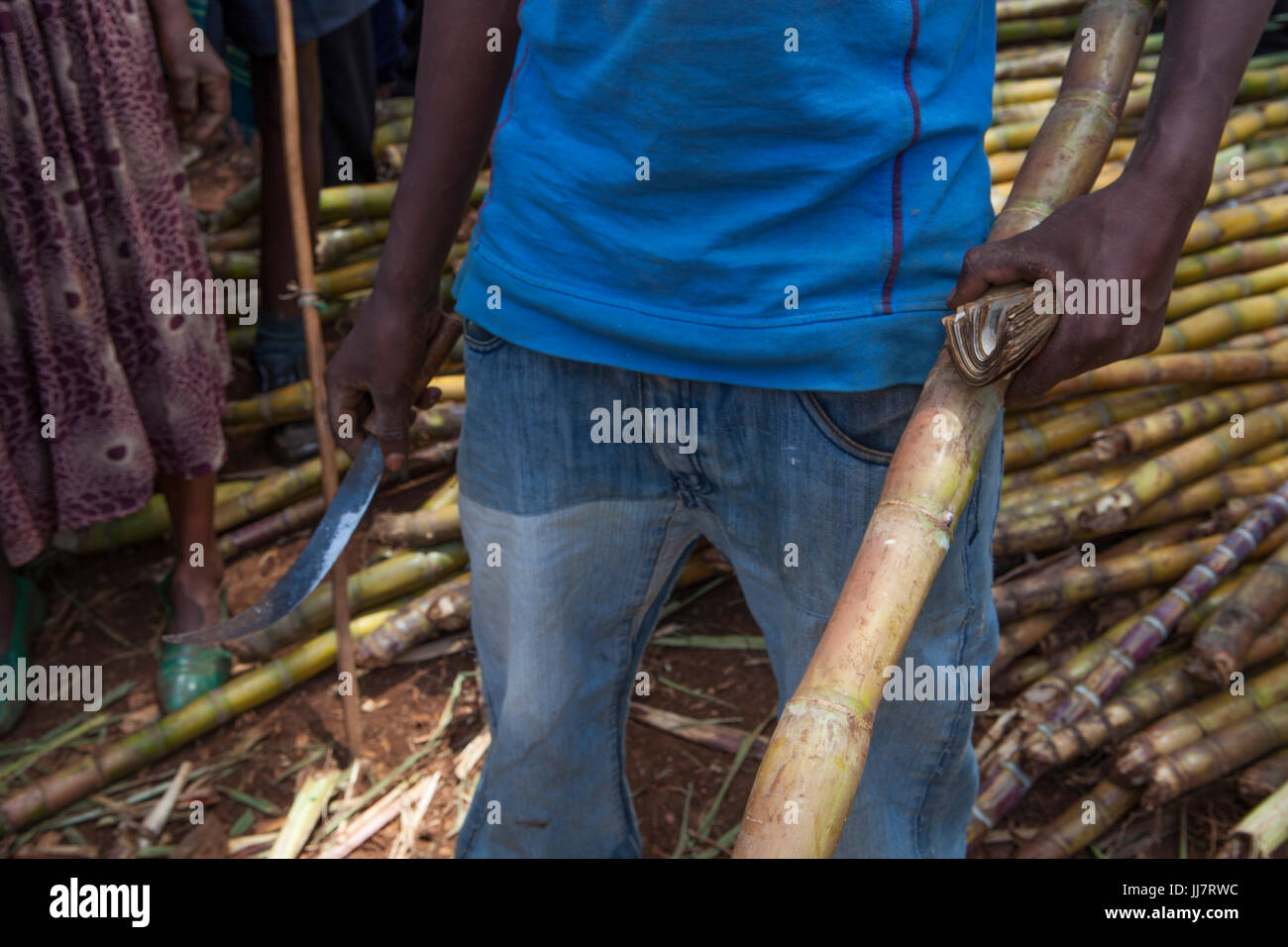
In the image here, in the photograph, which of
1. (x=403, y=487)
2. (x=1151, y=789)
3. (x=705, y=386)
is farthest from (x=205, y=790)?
(x=1151, y=789)

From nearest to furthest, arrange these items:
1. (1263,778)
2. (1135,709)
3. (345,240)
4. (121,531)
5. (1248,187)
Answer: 1. (1263,778)
2. (1135,709)
3. (121,531)
4. (1248,187)
5. (345,240)

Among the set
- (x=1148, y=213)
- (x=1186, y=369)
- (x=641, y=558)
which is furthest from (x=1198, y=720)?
(x=1148, y=213)

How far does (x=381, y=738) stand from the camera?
2.71 metres

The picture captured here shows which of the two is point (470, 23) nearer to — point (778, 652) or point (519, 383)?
point (519, 383)

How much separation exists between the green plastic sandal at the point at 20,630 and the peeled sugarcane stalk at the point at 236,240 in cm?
116

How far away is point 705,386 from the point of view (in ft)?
4.29

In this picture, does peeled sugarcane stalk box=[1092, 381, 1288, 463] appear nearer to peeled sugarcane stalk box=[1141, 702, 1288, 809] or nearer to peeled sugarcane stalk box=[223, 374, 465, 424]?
peeled sugarcane stalk box=[1141, 702, 1288, 809]

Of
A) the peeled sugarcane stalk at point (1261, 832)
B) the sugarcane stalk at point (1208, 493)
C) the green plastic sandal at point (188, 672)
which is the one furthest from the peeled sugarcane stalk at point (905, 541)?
the green plastic sandal at point (188, 672)

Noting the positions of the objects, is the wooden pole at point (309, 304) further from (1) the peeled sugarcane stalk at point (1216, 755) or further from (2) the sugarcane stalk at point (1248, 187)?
(2) the sugarcane stalk at point (1248, 187)

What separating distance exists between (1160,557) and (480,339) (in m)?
1.93

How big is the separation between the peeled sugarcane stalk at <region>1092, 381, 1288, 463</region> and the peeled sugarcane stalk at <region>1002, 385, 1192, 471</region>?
3 centimetres

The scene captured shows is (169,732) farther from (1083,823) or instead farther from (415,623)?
(1083,823)

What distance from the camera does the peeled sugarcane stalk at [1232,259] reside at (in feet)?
10.2

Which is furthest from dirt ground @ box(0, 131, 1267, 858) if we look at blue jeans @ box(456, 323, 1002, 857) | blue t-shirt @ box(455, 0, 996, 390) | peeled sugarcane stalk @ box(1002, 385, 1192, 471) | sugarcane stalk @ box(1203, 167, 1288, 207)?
sugarcane stalk @ box(1203, 167, 1288, 207)
